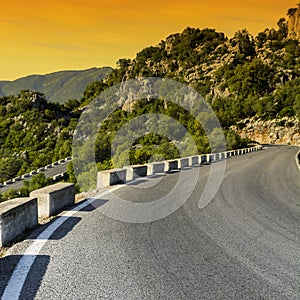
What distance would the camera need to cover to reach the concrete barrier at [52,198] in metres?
8.14

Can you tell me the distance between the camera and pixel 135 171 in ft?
53.7

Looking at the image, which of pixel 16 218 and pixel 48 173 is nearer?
pixel 16 218

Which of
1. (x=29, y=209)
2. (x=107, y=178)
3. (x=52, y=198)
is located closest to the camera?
(x=29, y=209)

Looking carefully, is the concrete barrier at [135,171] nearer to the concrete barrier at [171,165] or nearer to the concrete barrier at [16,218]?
the concrete barrier at [171,165]

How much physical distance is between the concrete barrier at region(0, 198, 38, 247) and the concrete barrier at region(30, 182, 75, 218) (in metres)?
0.89

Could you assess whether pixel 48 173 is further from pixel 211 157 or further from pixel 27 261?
pixel 27 261

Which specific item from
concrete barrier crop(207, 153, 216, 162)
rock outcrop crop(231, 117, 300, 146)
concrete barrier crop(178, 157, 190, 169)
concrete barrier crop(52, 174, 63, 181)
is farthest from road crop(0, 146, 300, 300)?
rock outcrop crop(231, 117, 300, 146)

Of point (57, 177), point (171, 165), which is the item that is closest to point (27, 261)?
point (171, 165)

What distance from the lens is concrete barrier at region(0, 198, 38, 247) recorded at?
19.7 ft

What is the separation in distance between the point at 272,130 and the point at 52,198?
342ft

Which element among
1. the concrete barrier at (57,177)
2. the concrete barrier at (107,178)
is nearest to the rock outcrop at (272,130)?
the concrete barrier at (57,177)

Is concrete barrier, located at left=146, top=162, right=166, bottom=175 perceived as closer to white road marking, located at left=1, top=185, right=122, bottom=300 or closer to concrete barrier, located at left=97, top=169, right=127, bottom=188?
concrete barrier, located at left=97, top=169, right=127, bottom=188

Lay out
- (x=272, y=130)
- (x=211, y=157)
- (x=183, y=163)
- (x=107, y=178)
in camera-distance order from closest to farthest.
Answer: (x=107, y=178), (x=183, y=163), (x=211, y=157), (x=272, y=130)

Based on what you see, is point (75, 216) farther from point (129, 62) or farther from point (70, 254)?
point (129, 62)
